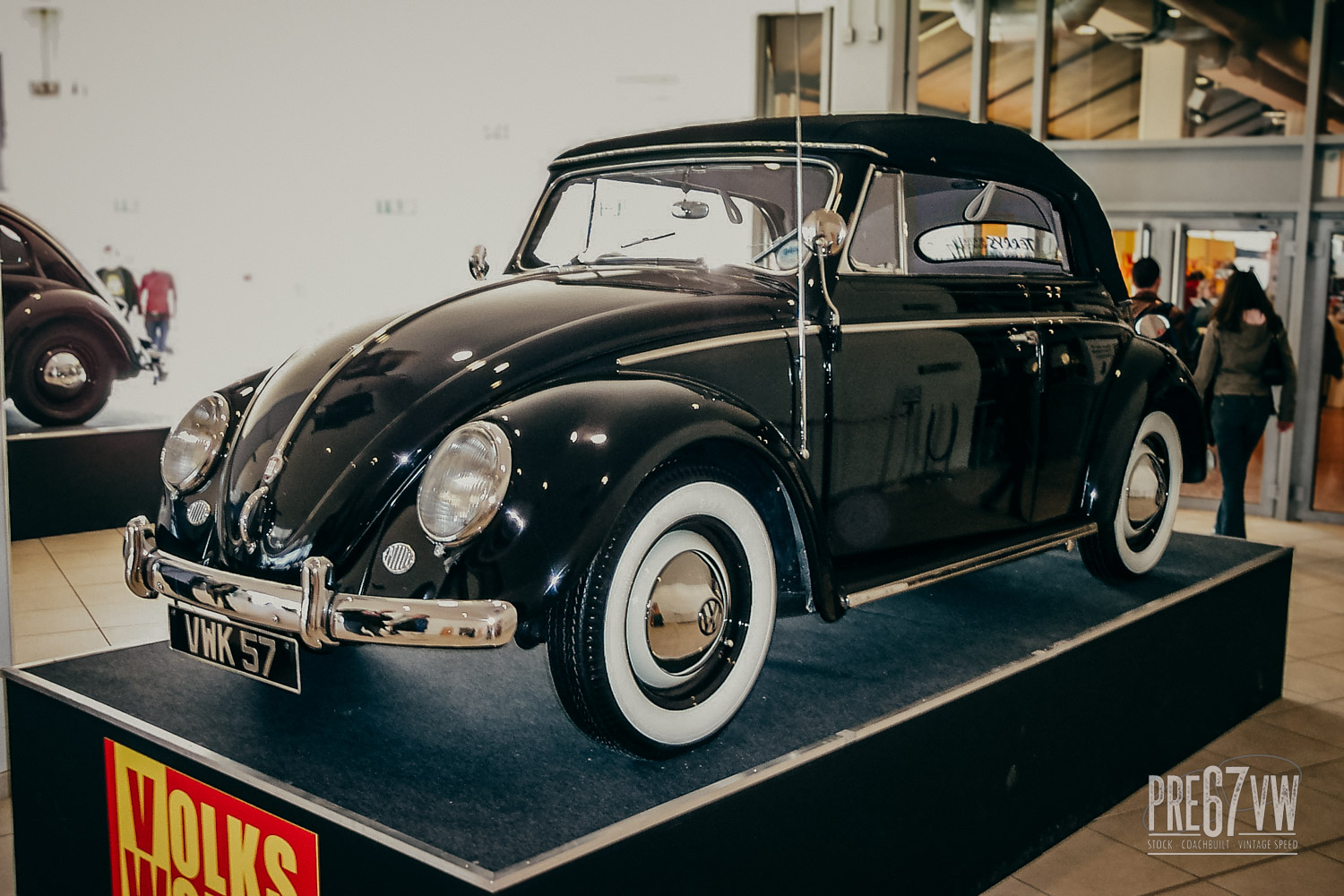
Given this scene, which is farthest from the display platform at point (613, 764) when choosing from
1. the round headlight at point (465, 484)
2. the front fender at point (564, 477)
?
the round headlight at point (465, 484)

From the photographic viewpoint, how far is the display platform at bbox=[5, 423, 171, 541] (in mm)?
6500

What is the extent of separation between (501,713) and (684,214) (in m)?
1.41

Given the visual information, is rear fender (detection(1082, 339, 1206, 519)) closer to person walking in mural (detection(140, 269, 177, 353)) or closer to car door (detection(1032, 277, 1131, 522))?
car door (detection(1032, 277, 1131, 522))

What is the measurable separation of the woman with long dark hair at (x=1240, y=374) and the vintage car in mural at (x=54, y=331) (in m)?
6.14

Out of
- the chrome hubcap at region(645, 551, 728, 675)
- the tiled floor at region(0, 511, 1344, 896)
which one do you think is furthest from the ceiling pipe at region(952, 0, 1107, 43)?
the chrome hubcap at region(645, 551, 728, 675)

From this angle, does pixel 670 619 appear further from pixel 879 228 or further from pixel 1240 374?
pixel 1240 374

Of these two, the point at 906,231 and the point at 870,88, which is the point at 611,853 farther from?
the point at 870,88

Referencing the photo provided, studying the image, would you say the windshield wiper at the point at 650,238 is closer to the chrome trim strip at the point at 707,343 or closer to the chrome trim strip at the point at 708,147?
the chrome trim strip at the point at 708,147

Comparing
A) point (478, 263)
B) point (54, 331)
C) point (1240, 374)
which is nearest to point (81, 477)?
point (54, 331)

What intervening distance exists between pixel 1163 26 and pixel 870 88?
2047mm

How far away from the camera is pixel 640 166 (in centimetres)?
325

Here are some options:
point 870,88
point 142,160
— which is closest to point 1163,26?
point 870,88

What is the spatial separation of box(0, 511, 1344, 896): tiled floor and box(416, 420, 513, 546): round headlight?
1.60m

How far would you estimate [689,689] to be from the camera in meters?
2.31
